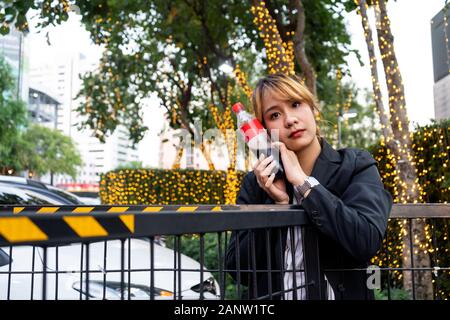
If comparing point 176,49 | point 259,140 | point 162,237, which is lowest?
point 162,237

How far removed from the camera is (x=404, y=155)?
5523mm

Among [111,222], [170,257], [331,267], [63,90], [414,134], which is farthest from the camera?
[63,90]

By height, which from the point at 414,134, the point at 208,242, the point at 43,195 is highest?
the point at 414,134

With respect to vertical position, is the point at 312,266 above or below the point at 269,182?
below

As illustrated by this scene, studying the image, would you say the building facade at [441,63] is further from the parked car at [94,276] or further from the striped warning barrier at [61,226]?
the striped warning barrier at [61,226]

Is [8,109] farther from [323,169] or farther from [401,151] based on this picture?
[323,169]

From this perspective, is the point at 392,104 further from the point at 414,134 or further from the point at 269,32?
the point at 269,32

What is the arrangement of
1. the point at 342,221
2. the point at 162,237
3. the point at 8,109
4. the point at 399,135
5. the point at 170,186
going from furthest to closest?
the point at 8,109 → the point at 170,186 → the point at 399,135 → the point at 162,237 → the point at 342,221

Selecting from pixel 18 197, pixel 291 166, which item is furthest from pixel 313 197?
pixel 18 197

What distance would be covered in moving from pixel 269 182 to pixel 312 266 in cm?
36

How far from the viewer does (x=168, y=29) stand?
464 inches

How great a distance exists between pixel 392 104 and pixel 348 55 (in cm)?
513

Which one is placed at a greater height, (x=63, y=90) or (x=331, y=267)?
(x=63, y=90)
